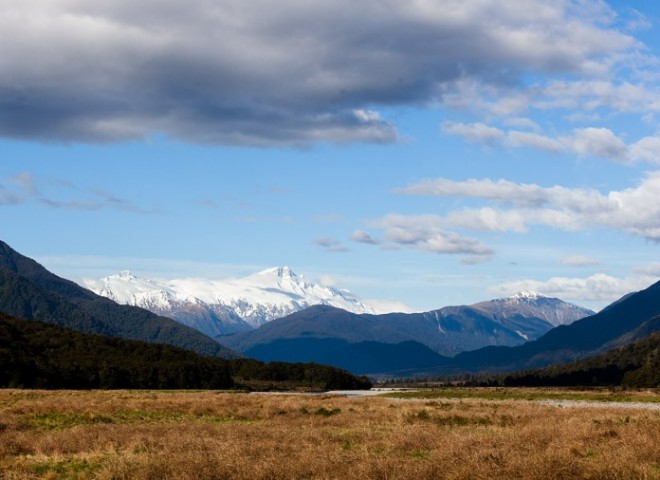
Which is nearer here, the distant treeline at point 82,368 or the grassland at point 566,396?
the grassland at point 566,396

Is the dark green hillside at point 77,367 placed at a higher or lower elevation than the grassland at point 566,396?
higher

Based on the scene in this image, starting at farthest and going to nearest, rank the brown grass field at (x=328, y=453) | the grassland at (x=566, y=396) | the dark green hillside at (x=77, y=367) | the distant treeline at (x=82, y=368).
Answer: the distant treeline at (x=82, y=368)
the dark green hillside at (x=77, y=367)
the grassland at (x=566, y=396)
the brown grass field at (x=328, y=453)

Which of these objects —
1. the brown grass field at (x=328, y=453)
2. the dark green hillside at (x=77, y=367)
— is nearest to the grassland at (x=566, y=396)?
the dark green hillside at (x=77, y=367)

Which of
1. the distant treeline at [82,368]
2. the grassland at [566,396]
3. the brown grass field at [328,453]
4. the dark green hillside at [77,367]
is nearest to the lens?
the brown grass field at [328,453]

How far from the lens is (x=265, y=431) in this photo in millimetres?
36344

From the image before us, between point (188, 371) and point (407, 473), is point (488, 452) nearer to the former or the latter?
point (407, 473)

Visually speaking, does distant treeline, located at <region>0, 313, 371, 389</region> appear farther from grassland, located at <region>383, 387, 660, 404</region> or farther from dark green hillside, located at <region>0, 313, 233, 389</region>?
grassland, located at <region>383, 387, 660, 404</region>

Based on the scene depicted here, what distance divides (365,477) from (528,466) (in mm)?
4498

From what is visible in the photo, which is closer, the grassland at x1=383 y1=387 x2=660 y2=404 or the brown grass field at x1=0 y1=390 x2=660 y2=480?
the brown grass field at x1=0 y1=390 x2=660 y2=480

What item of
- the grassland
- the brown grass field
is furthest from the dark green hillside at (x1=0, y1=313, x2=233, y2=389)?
the brown grass field

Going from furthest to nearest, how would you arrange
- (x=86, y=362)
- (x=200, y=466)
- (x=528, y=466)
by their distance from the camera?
(x=86, y=362), (x=200, y=466), (x=528, y=466)

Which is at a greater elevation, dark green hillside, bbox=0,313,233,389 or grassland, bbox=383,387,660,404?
dark green hillside, bbox=0,313,233,389

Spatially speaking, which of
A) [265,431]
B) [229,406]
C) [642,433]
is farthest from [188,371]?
[642,433]

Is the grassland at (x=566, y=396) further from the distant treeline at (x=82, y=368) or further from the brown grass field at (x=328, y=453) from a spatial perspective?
the brown grass field at (x=328, y=453)
